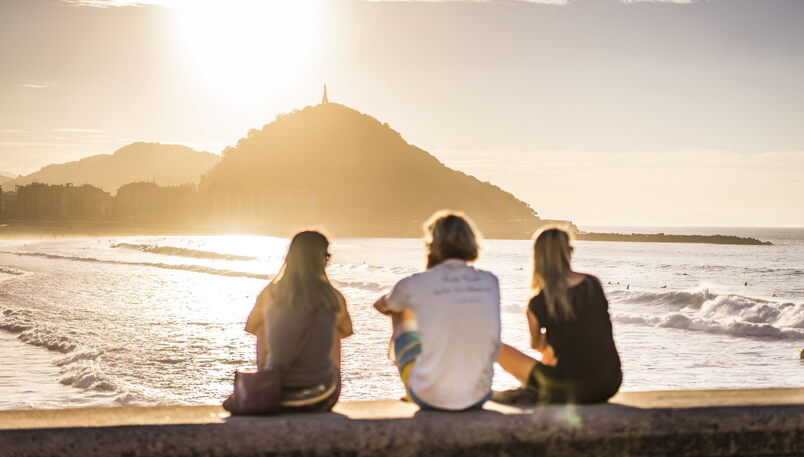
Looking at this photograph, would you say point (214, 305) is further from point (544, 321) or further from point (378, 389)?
point (544, 321)

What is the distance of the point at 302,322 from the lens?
360 centimetres

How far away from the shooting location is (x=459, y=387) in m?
3.39

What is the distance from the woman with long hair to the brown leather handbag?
23 cm

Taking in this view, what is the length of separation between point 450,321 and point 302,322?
2.50ft

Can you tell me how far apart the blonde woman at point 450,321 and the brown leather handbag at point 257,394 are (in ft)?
2.15

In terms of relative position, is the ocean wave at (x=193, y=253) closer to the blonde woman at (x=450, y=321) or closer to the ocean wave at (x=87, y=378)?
the ocean wave at (x=87, y=378)

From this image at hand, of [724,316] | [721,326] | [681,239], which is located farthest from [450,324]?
[681,239]

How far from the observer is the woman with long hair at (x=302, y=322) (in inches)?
140

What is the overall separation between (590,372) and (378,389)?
578cm

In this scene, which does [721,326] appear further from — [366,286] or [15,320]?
[15,320]

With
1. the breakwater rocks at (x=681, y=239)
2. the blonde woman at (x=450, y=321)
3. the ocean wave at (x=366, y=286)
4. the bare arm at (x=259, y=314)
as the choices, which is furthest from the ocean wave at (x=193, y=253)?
the breakwater rocks at (x=681, y=239)

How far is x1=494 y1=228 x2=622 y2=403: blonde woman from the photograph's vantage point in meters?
3.62

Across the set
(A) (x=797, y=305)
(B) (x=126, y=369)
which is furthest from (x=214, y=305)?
(A) (x=797, y=305)

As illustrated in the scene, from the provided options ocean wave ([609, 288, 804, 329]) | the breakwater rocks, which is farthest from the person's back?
the breakwater rocks
